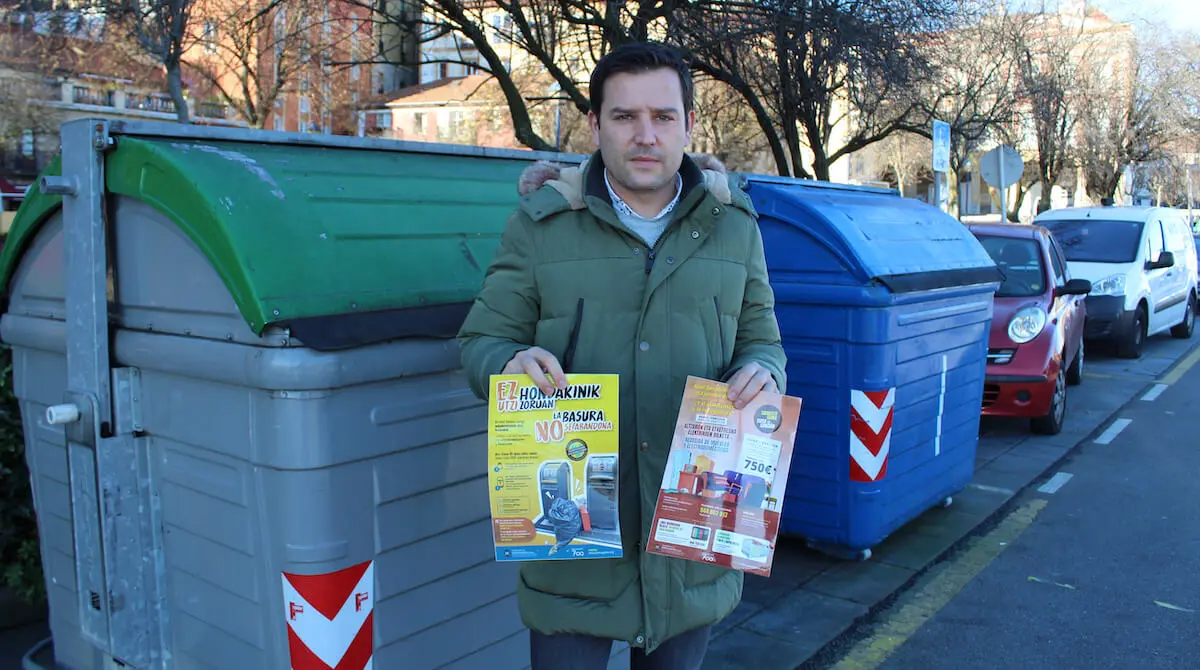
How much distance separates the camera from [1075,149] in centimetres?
3014

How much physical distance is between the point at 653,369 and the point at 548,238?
352 millimetres

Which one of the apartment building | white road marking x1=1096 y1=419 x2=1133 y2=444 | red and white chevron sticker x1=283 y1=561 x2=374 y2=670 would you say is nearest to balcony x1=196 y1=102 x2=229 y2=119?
the apartment building

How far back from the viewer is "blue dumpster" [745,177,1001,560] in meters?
4.33

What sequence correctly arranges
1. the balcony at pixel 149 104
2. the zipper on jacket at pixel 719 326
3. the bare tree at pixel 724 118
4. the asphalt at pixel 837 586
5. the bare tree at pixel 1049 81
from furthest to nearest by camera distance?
the balcony at pixel 149 104, the bare tree at pixel 1049 81, the bare tree at pixel 724 118, the asphalt at pixel 837 586, the zipper on jacket at pixel 719 326

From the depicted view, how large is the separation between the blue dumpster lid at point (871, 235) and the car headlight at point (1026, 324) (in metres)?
2.55

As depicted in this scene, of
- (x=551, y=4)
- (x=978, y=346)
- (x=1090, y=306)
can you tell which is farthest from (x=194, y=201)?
(x=1090, y=306)

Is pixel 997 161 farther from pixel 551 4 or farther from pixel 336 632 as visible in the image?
pixel 336 632

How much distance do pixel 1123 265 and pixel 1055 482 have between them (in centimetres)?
663

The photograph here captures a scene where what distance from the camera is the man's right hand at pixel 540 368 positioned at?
1.84 meters

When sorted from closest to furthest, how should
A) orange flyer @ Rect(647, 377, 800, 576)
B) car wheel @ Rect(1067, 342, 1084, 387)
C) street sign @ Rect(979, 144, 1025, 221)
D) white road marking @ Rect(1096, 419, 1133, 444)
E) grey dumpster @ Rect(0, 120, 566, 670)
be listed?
orange flyer @ Rect(647, 377, 800, 576)
grey dumpster @ Rect(0, 120, 566, 670)
white road marking @ Rect(1096, 419, 1133, 444)
car wheel @ Rect(1067, 342, 1084, 387)
street sign @ Rect(979, 144, 1025, 221)

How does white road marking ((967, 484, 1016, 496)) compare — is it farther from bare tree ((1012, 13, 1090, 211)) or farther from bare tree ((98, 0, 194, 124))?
bare tree ((1012, 13, 1090, 211))

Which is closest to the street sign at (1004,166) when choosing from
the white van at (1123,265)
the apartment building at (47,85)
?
the white van at (1123,265)

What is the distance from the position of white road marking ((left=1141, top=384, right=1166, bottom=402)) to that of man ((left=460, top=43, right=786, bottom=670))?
29.7 ft

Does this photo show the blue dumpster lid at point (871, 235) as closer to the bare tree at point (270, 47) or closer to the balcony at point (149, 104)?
the bare tree at point (270, 47)
